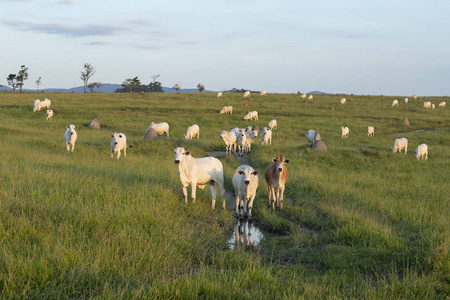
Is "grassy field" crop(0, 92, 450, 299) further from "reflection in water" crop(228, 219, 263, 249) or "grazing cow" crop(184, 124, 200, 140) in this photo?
"grazing cow" crop(184, 124, 200, 140)

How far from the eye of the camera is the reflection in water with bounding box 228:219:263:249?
862 centimetres

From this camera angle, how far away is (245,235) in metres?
9.38

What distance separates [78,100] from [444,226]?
52085mm

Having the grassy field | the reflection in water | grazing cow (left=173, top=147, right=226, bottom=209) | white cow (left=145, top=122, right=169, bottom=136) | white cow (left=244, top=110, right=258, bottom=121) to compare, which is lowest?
the reflection in water

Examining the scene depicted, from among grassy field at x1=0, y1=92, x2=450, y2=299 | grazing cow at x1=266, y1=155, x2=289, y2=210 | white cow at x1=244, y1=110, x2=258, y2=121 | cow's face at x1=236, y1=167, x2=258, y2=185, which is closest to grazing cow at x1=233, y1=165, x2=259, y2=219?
cow's face at x1=236, y1=167, x2=258, y2=185

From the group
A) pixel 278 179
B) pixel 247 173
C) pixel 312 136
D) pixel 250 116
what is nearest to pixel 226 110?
pixel 250 116

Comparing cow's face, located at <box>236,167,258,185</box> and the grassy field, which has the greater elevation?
cow's face, located at <box>236,167,258,185</box>

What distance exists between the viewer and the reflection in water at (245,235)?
8617 mm

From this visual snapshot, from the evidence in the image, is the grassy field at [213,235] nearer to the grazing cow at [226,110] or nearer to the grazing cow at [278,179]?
the grazing cow at [278,179]

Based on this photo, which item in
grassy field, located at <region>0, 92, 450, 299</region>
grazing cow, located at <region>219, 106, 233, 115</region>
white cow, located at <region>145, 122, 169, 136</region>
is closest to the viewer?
grassy field, located at <region>0, 92, 450, 299</region>

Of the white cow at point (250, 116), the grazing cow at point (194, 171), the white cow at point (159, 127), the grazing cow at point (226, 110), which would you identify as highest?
the grazing cow at point (226, 110)

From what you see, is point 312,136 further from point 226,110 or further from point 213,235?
point 213,235

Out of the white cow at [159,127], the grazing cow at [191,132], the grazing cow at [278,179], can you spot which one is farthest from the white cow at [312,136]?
the grazing cow at [278,179]

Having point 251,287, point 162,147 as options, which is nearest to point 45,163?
point 162,147
